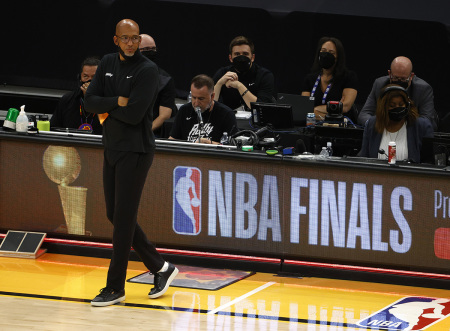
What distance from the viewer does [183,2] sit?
12.2 metres

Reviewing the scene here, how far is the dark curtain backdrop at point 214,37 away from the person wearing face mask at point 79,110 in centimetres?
395

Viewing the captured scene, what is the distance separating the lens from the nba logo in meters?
7.05

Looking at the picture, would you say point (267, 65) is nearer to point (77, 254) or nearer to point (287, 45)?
point (287, 45)

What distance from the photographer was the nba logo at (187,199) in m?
7.05

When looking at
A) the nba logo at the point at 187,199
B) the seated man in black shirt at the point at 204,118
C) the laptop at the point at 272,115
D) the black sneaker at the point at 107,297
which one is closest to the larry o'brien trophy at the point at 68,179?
the nba logo at the point at 187,199

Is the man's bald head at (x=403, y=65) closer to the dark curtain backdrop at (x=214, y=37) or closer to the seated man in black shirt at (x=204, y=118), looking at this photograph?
the seated man in black shirt at (x=204, y=118)

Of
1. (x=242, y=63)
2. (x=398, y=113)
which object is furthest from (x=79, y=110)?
(x=398, y=113)

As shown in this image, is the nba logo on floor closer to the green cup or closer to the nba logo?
the nba logo

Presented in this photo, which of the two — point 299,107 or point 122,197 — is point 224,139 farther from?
point 122,197

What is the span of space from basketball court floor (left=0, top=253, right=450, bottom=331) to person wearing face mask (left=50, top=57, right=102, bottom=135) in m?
1.53

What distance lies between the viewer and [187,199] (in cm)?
707

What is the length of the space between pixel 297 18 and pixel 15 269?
6176 mm

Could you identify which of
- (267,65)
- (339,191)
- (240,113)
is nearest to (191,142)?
(339,191)

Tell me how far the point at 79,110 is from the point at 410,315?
12.2ft
